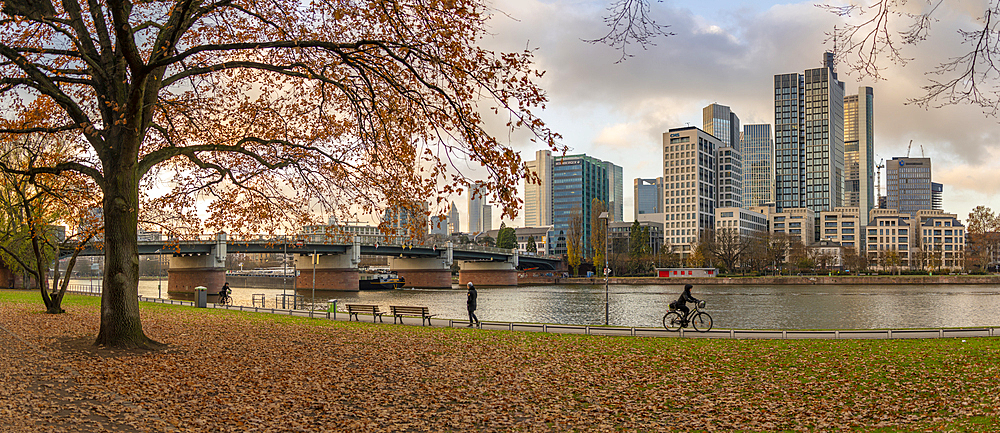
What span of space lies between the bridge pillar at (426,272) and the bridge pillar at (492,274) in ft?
47.9

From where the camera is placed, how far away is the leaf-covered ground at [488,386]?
33.2 ft

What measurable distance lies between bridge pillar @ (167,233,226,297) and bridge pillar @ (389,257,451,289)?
38.3 metres

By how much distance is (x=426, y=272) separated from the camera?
123250mm

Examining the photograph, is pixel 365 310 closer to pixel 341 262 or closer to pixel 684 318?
pixel 684 318

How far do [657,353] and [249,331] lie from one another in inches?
517

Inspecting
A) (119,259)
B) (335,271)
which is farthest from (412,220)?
(335,271)

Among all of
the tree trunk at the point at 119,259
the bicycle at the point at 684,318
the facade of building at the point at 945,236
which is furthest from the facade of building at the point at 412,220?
the facade of building at the point at 945,236

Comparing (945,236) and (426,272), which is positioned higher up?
(945,236)

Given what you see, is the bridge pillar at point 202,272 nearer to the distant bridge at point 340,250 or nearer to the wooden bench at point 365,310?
the distant bridge at point 340,250

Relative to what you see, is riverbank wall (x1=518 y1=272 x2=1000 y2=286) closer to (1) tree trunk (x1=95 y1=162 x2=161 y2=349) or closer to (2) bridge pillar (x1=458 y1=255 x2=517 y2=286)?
(2) bridge pillar (x1=458 y1=255 x2=517 y2=286)

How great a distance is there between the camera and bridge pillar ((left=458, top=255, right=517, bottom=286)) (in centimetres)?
13625

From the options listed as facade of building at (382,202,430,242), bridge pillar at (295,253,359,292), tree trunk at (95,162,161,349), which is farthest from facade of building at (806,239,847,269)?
tree trunk at (95,162,161,349)

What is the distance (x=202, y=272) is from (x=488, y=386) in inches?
3475

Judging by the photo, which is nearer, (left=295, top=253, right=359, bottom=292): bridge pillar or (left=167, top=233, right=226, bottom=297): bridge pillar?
(left=167, top=233, right=226, bottom=297): bridge pillar
